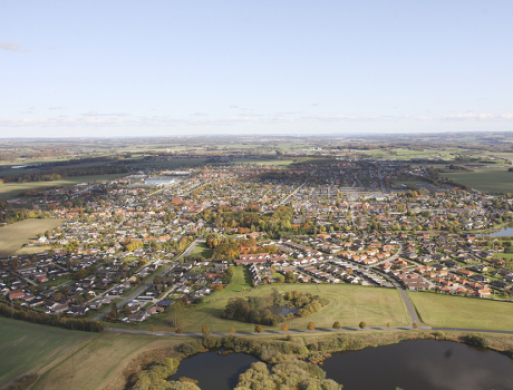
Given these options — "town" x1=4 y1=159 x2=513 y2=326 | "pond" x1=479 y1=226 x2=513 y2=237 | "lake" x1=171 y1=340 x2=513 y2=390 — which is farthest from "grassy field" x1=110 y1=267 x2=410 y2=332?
"pond" x1=479 y1=226 x2=513 y2=237

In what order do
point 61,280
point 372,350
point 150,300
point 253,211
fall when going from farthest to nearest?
1. point 253,211
2. point 61,280
3. point 150,300
4. point 372,350

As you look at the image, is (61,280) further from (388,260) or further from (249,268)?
(388,260)

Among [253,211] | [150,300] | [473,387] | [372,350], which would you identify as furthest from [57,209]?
[473,387]

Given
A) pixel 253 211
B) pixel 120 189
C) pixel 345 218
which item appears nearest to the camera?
pixel 345 218

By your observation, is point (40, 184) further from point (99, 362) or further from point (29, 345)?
point (99, 362)

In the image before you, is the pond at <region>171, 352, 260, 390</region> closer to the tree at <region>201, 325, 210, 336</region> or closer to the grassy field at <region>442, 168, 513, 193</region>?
the tree at <region>201, 325, 210, 336</region>

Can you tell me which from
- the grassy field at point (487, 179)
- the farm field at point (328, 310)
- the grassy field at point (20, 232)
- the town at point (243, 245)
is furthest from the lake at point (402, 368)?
the grassy field at point (487, 179)

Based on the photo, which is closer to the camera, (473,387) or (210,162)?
(473,387)
